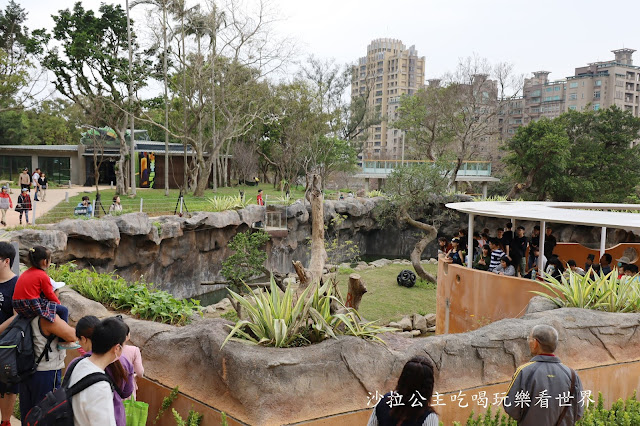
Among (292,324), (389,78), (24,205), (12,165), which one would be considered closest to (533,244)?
(292,324)

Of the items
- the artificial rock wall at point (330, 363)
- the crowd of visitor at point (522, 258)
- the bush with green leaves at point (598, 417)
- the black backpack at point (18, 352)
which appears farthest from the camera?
the crowd of visitor at point (522, 258)

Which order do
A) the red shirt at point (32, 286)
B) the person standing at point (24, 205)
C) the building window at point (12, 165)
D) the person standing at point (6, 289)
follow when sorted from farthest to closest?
the building window at point (12, 165), the person standing at point (24, 205), the person standing at point (6, 289), the red shirt at point (32, 286)

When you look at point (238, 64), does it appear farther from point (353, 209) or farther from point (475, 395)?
point (475, 395)

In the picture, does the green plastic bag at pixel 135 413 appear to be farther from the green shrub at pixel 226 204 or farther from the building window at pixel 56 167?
the building window at pixel 56 167

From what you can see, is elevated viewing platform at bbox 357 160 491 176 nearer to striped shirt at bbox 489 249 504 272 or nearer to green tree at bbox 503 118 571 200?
green tree at bbox 503 118 571 200

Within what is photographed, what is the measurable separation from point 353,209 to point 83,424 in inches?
1079

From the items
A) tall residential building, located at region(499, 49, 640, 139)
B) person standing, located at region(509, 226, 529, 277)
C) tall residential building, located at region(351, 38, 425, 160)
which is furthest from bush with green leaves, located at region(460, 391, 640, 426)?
tall residential building, located at region(351, 38, 425, 160)

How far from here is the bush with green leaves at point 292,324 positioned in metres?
4.86

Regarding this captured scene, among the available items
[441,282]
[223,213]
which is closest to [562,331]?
[441,282]

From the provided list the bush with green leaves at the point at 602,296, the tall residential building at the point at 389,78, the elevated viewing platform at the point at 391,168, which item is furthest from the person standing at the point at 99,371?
the tall residential building at the point at 389,78

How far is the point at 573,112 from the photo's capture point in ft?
103

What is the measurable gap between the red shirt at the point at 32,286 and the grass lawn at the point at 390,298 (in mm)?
11670

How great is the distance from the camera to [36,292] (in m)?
4.13

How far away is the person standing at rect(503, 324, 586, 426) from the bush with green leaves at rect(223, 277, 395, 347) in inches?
65.3
